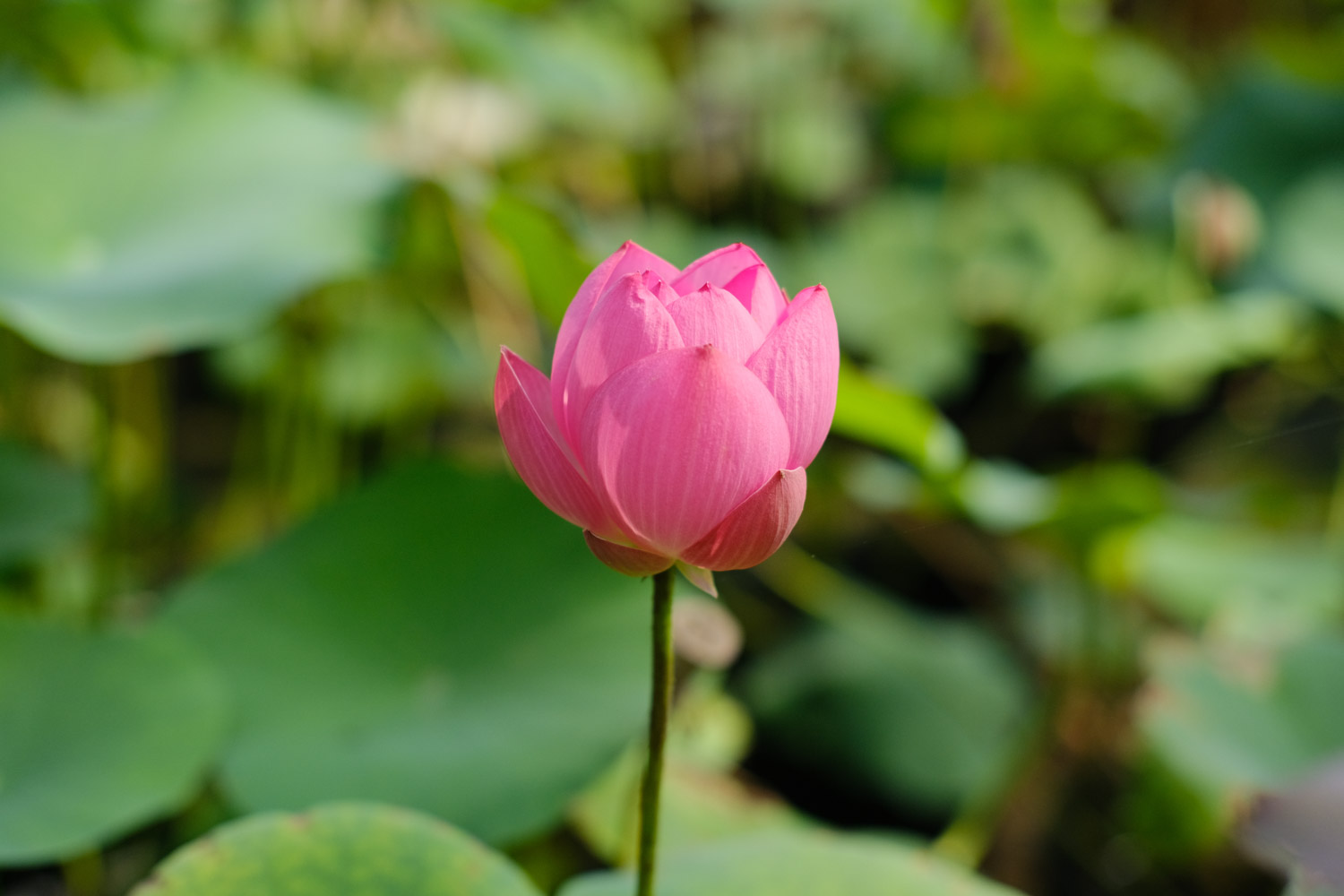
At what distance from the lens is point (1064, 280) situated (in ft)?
5.82

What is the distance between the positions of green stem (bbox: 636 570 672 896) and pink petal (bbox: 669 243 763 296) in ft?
0.34

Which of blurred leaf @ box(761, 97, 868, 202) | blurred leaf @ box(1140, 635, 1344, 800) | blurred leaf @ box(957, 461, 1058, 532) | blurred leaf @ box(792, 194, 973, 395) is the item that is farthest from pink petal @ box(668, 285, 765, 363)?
blurred leaf @ box(761, 97, 868, 202)

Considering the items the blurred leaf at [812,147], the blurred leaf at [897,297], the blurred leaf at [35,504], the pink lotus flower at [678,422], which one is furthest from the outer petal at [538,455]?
the blurred leaf at [812,147]

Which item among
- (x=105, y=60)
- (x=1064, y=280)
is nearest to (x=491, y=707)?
(x=105, y=60)

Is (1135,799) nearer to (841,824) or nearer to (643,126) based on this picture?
(841,824)

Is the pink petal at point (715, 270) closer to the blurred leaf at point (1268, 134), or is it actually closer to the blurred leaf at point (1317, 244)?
the blurred leaf at point (1317, 244)

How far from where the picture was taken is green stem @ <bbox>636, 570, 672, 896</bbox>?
1.06ft

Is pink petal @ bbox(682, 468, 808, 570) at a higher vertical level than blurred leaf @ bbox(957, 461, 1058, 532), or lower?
higher

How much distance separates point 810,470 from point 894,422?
0.94ft

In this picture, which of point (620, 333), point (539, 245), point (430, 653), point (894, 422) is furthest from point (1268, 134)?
point (620, 333)

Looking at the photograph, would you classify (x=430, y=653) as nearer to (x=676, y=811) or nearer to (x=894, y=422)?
(x=676, y=811)

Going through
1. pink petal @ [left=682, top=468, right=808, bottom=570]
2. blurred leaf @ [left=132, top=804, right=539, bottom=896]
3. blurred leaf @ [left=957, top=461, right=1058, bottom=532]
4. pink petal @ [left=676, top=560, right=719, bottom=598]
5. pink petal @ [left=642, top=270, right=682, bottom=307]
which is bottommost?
blurred leaf @ [left=132, top=804, right=539, bottom=896]

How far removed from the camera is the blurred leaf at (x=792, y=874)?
497mm

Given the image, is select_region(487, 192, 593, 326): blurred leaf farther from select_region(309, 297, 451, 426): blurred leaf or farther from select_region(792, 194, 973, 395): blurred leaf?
select_region(792, 194, 973, 395): blurred leaf
